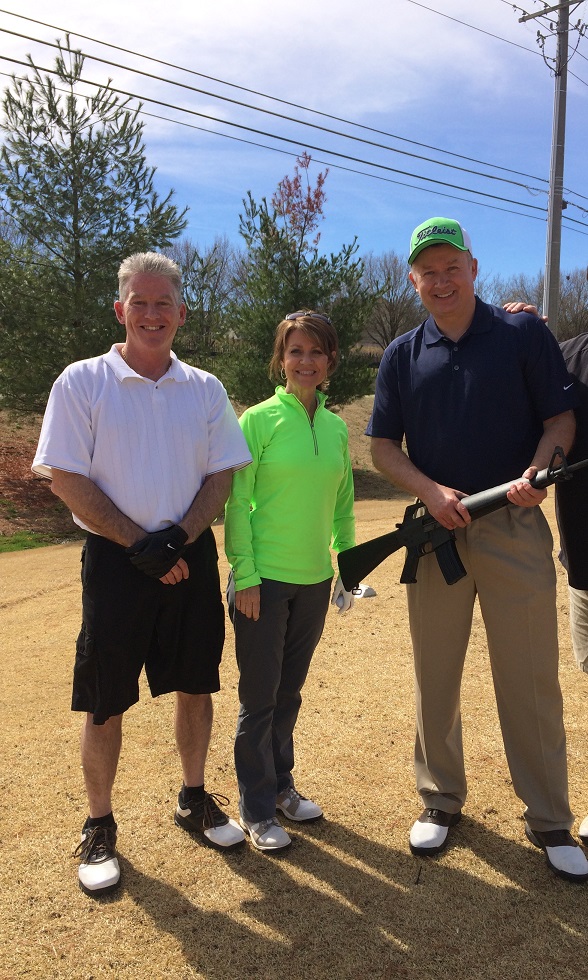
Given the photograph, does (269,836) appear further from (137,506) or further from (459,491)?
(459,491)

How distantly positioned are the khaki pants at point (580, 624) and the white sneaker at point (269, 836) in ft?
4.55

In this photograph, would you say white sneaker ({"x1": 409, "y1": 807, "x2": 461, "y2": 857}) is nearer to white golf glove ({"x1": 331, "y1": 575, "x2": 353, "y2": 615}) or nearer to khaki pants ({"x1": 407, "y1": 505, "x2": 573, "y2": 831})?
khaki pants ({"x1": 407, "y1": 505, "x2": 573, "y2": 831})

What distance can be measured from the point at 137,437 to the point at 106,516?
311 millimetres

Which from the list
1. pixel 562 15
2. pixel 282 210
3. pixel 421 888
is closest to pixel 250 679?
pixel 421 888

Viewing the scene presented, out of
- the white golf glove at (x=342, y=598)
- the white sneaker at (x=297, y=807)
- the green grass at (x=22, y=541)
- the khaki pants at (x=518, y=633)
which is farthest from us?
the green grass at (x=22, y=541)

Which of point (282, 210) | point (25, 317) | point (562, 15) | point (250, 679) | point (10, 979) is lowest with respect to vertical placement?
point (10, 979)

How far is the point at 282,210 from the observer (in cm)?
1855

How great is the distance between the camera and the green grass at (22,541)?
12.7 metres

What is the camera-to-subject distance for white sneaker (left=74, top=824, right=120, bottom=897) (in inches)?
110

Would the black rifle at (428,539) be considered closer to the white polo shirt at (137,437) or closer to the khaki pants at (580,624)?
the khaki pants at (580,624)

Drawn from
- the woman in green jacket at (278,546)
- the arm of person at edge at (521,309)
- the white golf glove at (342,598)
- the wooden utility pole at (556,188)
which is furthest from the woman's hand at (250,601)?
the wooden utility pole at (556,188)

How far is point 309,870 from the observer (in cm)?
294

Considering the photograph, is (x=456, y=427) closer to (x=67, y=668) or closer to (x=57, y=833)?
(x=57, y=833)

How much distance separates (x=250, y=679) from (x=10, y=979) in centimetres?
122
